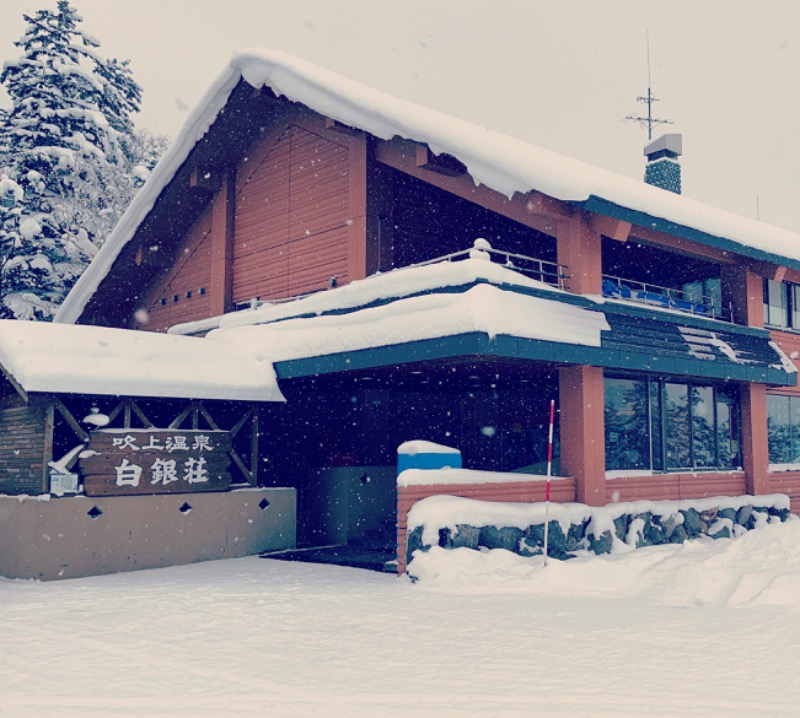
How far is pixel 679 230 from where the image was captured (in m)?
13.8

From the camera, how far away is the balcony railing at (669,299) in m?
15.0

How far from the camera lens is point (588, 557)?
477 inches

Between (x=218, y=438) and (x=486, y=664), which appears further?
(x=218, y=438)

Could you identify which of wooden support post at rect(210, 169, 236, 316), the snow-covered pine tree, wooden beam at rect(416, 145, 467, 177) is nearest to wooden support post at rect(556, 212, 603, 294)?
wooden beam at rect(416, 145, 467, 177)

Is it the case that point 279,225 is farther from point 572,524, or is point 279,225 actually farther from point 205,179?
point 572,524

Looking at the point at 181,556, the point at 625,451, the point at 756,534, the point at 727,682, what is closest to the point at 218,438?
the point at 181,556

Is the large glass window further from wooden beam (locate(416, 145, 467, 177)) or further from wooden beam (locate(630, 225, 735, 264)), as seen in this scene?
wooden beam (locate(416, 145, 467, 177))

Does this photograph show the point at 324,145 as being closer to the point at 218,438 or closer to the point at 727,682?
the point at 218,438

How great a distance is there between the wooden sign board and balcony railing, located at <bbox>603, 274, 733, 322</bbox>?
657 cm

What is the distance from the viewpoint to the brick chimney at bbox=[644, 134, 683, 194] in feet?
75.7

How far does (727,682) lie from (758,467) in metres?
11.2

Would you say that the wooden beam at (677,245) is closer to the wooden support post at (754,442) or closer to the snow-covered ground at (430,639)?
the wooden support post at (754,442)

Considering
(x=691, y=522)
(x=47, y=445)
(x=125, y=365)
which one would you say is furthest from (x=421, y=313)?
(x=691, y=522)

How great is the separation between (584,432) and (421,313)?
113 inches
